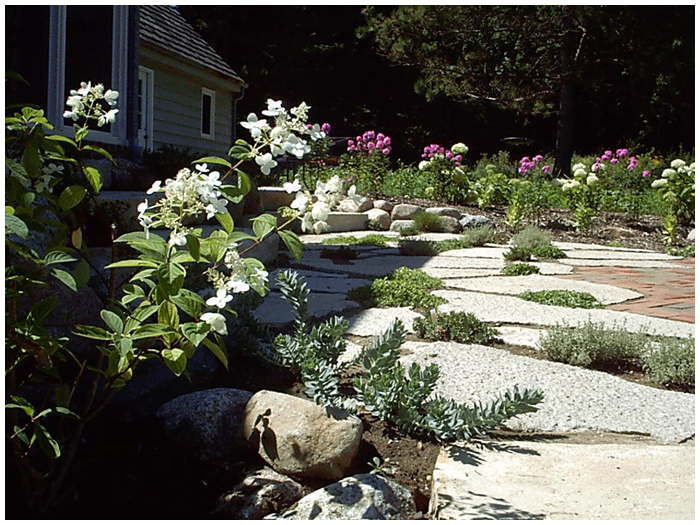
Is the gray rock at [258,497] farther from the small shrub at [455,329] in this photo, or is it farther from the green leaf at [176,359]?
the small shrub at [455,329]

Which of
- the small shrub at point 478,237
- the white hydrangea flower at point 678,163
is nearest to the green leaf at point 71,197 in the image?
the small shrub at point 478,237

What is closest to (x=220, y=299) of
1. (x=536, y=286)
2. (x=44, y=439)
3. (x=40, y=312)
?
(x=40, y=312)

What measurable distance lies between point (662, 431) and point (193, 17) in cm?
2449

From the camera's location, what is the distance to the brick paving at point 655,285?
4078 mm

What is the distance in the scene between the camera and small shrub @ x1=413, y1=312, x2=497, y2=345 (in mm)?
3252

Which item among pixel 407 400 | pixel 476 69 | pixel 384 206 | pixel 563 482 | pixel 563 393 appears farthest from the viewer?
pixel 476 69

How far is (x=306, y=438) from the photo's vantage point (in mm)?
2012

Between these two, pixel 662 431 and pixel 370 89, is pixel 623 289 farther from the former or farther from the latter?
pixel 370 89

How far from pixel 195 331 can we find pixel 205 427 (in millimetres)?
874

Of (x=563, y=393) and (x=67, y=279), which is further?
(x=563, y=393)

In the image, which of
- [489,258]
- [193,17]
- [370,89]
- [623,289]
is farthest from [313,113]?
[623,289]

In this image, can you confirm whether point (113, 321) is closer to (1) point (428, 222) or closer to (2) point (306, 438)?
(2) point (306, 438)

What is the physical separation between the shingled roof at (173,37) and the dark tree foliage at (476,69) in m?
4.52

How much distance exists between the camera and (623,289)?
4.83 meters
